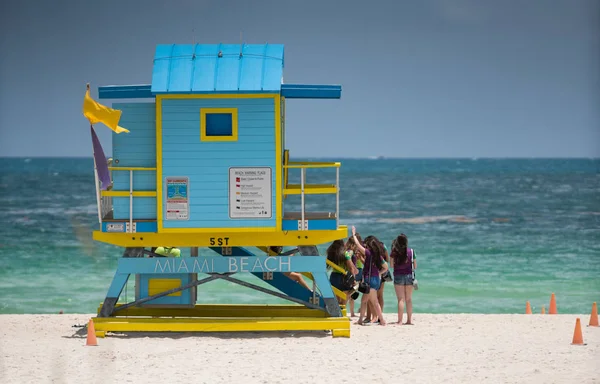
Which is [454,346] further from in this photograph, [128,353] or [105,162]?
[105,162]

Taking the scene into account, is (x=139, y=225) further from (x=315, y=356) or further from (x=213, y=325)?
(x=315, y=356)

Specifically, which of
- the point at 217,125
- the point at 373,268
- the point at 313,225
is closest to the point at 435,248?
the point at 373,268

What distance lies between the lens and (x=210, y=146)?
50.3ft

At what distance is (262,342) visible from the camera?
50.1 feet

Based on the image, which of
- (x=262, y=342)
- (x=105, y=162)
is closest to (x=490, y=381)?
(x=262, y=342)

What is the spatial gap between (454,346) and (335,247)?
3189 millimetres

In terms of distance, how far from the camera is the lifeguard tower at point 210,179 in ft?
50.2

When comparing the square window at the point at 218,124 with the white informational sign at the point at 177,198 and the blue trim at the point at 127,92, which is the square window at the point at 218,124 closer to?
the white informational sign at the point at 177,198

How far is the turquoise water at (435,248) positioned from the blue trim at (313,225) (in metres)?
8.29

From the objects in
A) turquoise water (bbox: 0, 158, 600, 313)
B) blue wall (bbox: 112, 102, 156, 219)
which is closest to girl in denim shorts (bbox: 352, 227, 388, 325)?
blue wall (bbox: 112, 102, 156, 219)

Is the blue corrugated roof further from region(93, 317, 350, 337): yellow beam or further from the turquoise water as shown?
the turquoise water

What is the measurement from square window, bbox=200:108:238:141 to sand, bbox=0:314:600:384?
305 centimetres

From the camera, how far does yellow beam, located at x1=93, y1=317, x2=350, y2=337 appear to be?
50.9 ft

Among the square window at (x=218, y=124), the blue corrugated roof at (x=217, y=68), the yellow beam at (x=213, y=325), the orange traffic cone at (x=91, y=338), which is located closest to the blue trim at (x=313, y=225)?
the yellow beam at (x=213, y=325)
